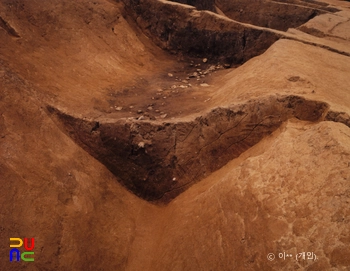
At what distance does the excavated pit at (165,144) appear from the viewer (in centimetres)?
319

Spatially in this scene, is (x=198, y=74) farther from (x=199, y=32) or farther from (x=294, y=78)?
(x=294, y=78)

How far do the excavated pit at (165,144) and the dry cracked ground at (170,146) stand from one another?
1cm

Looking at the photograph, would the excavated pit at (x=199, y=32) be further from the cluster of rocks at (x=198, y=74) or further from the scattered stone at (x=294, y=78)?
the scattered stone at (x=294, y=78)

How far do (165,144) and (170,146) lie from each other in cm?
6

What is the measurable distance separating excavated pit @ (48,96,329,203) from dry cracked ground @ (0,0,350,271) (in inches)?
0.5

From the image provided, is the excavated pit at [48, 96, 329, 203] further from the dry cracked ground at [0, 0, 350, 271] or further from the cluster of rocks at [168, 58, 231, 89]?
the cluster of rocks at [168, 58, 231, 89]

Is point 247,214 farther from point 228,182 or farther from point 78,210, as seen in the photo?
point 78,210

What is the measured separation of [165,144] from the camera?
342cm

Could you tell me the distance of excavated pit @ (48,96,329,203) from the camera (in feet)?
10.5

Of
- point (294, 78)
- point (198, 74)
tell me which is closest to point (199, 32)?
point (198, 74)

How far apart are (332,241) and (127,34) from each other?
4.37 metres

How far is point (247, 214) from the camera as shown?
2432 mm

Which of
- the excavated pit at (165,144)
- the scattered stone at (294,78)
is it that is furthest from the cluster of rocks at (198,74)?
→ the scattered stone at (294,78)

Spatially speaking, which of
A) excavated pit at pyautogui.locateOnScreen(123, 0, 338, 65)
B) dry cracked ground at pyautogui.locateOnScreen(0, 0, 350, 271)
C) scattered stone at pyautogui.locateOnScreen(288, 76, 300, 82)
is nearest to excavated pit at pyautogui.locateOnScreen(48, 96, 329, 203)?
dry cracked ground at pyautogui.locateOnScreen(0, 0, 350, 271)
